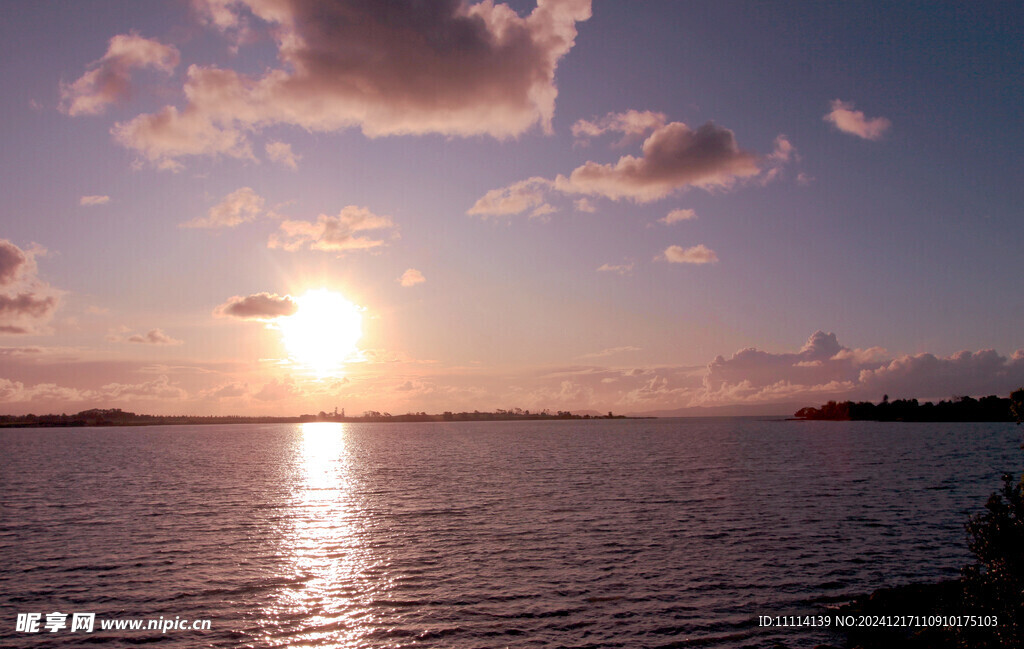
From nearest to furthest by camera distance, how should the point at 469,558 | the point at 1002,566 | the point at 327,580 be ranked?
the point at 1002,566, the point at 327,580, the point at 469,558

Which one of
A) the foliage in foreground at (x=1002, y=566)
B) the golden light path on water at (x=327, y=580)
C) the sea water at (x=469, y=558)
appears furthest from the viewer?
the sea water at (x=469, y=558)

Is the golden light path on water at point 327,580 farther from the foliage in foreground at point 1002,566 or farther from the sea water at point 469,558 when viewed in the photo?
the foliage in foreground at point 1002,566

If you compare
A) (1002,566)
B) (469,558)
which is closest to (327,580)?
(469,558)

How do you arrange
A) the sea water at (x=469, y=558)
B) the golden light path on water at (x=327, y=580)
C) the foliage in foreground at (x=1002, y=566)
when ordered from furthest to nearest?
1. the sea water at (x=469, y=558)
2. the golden light path on water at (x=327, y=580)
3. the foliage in foreground at (x=1002, y=566)

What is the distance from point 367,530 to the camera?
50812mm

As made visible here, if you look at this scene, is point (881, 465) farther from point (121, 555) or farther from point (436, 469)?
point (121, 555)

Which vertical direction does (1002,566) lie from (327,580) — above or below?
above

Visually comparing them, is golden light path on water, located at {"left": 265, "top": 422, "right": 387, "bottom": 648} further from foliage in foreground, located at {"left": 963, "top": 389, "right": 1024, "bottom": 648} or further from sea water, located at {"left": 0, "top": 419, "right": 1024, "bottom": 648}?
foliage in foreground, located at {"left": 963, "top": 389, "right": 1024, "bottom": 648}

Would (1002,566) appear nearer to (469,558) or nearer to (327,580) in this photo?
(469,558)

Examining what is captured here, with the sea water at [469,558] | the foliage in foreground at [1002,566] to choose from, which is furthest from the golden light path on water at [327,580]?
the foliage in foreground at [1002,566]

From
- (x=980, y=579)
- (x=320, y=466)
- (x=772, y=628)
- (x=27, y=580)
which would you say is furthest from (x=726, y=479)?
(x=320, y=466)

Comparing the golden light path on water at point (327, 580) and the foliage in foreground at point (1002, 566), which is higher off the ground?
the foliage in foreground at point (1002, 566)

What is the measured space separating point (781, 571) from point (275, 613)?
2927 cm

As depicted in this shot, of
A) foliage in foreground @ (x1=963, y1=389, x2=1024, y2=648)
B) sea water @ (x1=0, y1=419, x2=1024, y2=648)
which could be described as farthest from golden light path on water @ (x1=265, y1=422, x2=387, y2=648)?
foliage in foreground @ (x1=963, y1=389, x2=1024, y2=648)
